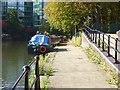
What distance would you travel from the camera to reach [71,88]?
9.73m

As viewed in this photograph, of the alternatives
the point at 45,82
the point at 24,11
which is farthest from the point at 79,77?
the point at 24,11

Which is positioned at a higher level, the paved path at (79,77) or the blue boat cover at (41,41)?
the blue boat cover at (41,41)

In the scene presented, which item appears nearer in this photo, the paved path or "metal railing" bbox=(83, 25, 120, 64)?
the paved path

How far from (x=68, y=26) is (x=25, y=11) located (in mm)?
89562

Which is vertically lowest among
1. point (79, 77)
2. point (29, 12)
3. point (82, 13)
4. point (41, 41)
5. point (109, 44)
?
point (79, 77)

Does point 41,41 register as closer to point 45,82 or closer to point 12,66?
point 12,66

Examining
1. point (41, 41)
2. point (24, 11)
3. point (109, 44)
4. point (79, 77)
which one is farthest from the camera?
point (24, 11)

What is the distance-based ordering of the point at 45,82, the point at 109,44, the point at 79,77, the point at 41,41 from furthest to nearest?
1. the point at 41,41
2. the point at 109,44
3. the point at 79,77
4. the point at 45,82

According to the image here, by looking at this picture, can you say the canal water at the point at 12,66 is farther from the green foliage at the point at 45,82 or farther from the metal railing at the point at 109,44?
the green foliage at the point at 45,82

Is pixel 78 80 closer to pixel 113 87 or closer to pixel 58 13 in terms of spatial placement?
pixel 113 87

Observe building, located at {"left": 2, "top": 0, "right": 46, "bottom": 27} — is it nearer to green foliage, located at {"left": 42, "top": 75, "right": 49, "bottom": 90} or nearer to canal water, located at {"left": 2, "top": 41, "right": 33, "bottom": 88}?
canal water, located at {"left": 2, "top": 41, "right": 33, "bottom": 88}

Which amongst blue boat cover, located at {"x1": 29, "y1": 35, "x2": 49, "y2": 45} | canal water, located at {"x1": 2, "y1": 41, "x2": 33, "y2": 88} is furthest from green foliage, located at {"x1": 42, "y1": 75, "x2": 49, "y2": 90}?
blue boat cover, located at {"x1": 29, "y1": 35, "x2": 49, "y2": 45}

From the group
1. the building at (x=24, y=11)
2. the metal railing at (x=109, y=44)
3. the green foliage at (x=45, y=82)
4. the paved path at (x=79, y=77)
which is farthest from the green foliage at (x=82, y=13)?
the building at (x=24, y=11)

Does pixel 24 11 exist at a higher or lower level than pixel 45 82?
higher
